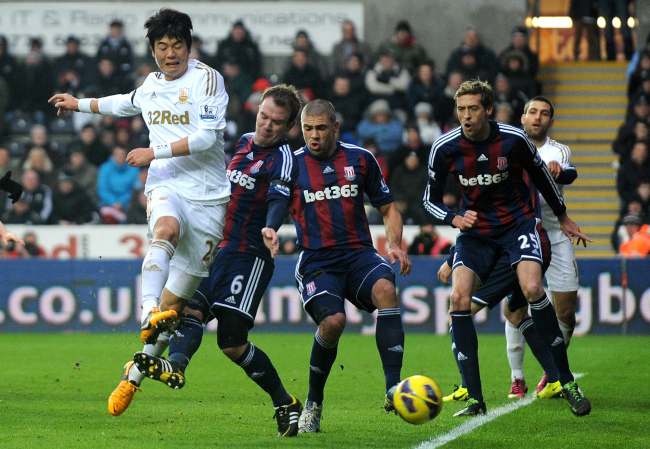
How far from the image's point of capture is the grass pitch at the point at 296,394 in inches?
250

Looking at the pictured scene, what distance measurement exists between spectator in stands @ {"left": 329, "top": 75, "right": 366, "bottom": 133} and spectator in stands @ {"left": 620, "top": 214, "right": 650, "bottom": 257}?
4609mm

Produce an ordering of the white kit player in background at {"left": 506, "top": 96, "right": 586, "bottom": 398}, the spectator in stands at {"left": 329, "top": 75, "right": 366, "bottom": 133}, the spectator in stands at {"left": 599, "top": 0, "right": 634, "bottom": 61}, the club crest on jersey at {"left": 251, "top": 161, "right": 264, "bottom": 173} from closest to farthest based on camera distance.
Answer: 1. the club crest on jersey at {"left": 251, "top": 161, "right": 264, "bottom": 173}
2. the white kit player in background at {"left": 506, "top": 96, "right": 586, "bottom": 398}
3. the spectator in stands at {"left": 329, "top": 75, "right": 366, "bottom": 133}
4. the spectator in stands at {"left": 599, "top": 0, "right": 634, "bottom": 61}

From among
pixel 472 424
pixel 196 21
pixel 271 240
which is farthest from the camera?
pixel 196 21

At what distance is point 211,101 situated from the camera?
6.47 meters

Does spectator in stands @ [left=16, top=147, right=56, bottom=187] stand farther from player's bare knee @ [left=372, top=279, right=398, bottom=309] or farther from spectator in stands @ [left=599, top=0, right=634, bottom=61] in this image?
player's bare knee @ [left=372, top=279, right=398, bottom=309]

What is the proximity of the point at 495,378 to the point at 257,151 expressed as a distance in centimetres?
372

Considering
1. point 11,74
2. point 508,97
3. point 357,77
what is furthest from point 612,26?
point 11,74

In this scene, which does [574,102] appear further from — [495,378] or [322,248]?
[322,248]

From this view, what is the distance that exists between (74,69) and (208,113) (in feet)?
39.2

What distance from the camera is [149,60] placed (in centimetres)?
1817

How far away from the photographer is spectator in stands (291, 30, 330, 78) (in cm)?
1733

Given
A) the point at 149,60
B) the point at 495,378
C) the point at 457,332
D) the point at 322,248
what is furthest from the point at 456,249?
the point at 149,60

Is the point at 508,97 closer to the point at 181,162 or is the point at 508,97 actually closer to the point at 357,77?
the point at 357,77

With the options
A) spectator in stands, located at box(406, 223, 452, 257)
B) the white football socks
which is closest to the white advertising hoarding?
spectator in stands, located at box(406, 223, 452, 257)
